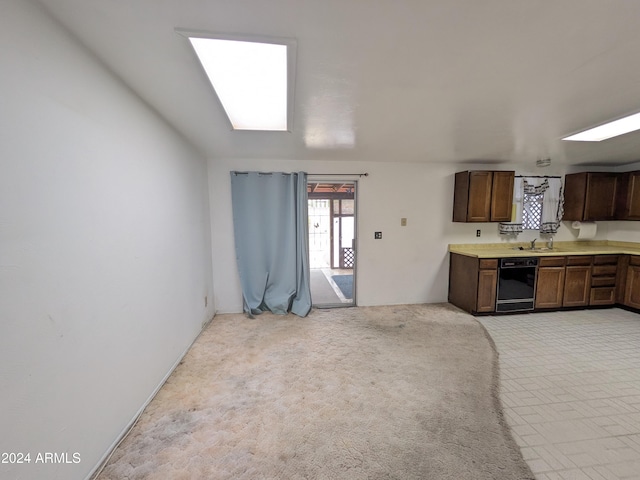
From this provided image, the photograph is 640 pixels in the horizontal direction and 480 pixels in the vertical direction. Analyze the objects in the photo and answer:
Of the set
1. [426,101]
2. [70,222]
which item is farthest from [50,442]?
[426,101]

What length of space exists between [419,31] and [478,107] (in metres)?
1.10

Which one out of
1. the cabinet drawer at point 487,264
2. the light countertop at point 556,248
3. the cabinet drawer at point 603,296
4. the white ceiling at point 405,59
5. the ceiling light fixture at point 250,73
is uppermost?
the ceiling light fixture at point 250,73

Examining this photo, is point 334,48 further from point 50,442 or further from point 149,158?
point 50,442

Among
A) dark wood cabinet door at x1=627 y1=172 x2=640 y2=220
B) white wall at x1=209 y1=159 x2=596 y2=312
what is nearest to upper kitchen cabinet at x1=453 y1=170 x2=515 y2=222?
white wall at x1=209 y1=159 x2=596 y2=312

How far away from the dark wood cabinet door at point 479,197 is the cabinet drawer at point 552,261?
0.93 metres

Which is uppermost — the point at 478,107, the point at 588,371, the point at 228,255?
the point at 478,107

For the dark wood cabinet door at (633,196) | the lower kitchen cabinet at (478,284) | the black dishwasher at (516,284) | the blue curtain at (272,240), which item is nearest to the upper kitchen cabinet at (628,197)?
the dark wood cabinet door at (633,196)

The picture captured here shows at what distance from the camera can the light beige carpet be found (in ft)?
4.65

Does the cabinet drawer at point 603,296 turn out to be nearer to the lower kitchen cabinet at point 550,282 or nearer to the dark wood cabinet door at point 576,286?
the dark wood cabinet door at point 576,286

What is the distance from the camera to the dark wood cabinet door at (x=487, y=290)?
11.7ft

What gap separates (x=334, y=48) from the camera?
127 centimetres

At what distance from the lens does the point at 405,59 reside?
1.35m

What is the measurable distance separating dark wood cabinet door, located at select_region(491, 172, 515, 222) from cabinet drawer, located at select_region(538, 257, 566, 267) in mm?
738

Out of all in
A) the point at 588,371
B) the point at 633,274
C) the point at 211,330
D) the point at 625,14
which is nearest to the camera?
the point at 625,14
